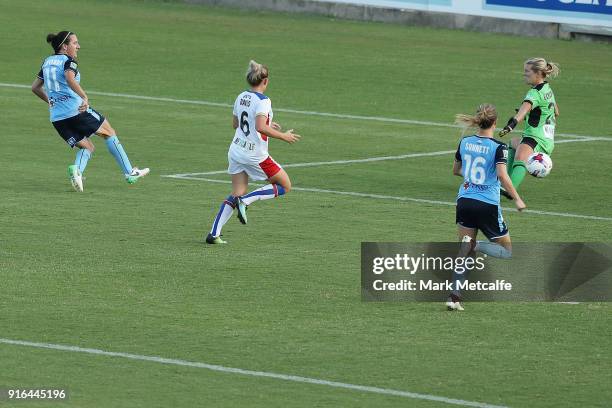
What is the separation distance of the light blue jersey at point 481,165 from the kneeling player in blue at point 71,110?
7292 millimetres

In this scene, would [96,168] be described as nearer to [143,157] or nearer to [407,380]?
[143,157]

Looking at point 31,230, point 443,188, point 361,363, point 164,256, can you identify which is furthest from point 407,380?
point 443,188

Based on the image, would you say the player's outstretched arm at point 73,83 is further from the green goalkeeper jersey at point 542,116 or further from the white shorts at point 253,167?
the green goalkeeper jersey at point 542,116

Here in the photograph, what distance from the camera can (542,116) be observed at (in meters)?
18.3

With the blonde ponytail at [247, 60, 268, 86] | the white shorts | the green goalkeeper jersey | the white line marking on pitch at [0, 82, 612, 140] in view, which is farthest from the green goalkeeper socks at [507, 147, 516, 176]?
the white line marking on pitch at [0, 82, 612, 140]

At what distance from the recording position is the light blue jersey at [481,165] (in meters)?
12.4

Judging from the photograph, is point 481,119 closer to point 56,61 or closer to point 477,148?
point 477,148

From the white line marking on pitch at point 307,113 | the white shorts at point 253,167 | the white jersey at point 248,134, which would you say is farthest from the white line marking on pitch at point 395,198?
the white line marking on pitch at point 307,113

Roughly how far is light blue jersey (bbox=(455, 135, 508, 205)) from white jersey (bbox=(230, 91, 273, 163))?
3174mm

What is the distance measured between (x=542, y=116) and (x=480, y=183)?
603cm

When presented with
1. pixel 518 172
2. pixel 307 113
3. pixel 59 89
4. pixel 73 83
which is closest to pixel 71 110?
pixel 59 89

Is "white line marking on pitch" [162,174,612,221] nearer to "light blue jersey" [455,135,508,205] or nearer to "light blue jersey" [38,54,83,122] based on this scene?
"light blue jersey" [38,54,83,122]

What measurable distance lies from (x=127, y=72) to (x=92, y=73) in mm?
843

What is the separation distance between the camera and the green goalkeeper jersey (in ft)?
59.5
